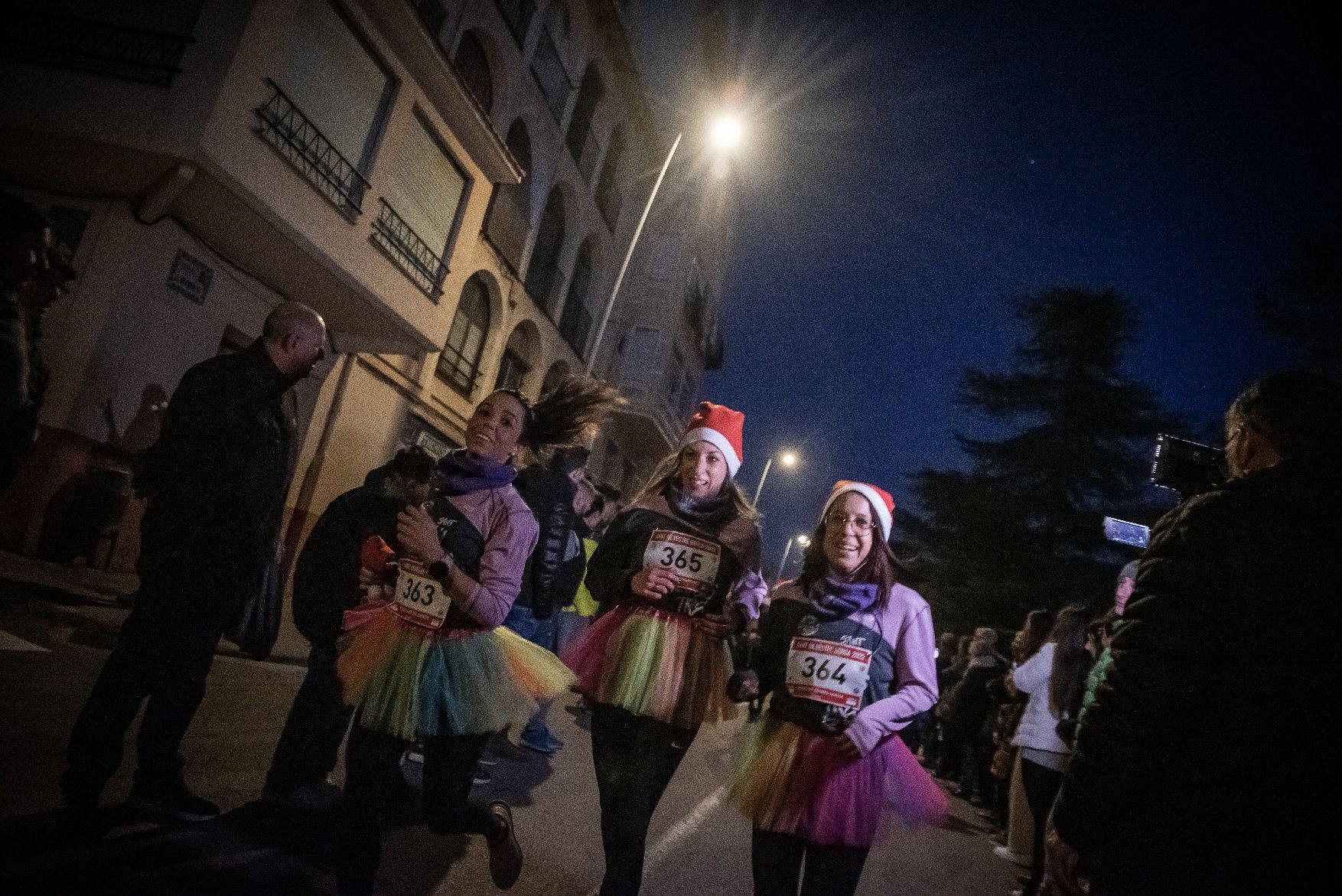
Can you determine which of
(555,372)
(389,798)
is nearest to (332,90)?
(389,798)

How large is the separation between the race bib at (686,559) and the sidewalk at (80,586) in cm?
504

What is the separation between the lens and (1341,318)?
18.6m

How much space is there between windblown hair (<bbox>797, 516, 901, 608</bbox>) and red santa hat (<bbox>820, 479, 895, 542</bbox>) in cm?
8

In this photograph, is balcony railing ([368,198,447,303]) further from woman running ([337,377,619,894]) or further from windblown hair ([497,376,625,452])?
woman running ([337,377,619,894])

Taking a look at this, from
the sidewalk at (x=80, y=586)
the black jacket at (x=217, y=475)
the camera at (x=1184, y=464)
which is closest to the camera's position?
the black jacket at (x=217, y=475)

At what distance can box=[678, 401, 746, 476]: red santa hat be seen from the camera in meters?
3.94

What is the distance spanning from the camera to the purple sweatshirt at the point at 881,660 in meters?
2.87

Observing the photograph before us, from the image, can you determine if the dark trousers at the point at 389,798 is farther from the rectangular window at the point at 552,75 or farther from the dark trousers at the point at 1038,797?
the rectangular window at the point at 552,75

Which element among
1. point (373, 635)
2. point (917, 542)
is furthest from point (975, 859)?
point (917, 542)

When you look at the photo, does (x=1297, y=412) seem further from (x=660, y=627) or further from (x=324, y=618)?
(x=324, y=618)

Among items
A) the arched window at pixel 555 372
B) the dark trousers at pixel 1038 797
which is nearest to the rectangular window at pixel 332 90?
the arched window at pixel 555 372

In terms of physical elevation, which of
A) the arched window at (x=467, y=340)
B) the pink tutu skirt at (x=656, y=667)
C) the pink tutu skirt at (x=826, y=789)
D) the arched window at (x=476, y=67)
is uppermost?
the arched window at (x=476, y=67)

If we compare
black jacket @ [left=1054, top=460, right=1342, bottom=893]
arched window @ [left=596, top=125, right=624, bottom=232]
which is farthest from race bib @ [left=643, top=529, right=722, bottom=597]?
arched window @ [left=596, top=125, right=624, bottom=232]

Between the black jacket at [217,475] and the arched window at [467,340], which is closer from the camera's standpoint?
the black jacket at [217,475]
